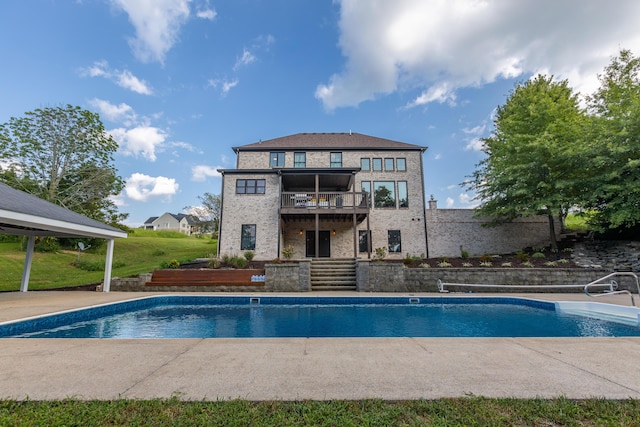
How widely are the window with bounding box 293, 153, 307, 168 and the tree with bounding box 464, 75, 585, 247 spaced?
10834 mm

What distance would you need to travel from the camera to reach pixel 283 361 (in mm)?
3340

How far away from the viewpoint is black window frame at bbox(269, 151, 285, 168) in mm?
18047

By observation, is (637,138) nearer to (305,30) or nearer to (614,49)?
(614,49)

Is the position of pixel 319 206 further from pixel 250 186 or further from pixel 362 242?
pixel 250 186

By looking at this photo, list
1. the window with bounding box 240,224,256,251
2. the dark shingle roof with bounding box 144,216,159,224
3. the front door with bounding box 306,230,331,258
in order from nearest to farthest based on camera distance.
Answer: the window with bounding box 240,224,256,251 < the front door with bounding box 306,230,331,258 < the dark shingle roof with bounding box 144,216,159,224

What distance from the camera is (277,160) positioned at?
18.1m

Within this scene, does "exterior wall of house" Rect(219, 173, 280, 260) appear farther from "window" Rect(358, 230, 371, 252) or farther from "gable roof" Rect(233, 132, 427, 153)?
"window" Rect(358, 230, 371, 252)

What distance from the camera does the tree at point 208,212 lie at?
30875mm

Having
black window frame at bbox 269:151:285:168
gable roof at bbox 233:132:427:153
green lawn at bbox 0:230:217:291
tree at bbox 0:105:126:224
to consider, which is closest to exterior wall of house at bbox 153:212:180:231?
green lawn at bbox 0:230:217:291

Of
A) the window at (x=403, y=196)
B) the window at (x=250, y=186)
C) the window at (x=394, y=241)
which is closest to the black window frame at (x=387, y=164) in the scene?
the window at (x=403, y=196)

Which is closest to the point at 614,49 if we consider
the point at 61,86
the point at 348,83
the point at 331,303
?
the point at 348,83

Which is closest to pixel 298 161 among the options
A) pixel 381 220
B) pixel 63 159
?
pixel 381 220

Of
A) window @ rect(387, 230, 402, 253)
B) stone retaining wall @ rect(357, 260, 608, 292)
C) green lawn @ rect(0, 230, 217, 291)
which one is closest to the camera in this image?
stone retaining wall @ rect(357, 260, 608, 292)

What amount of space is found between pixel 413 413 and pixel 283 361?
1743 mm
